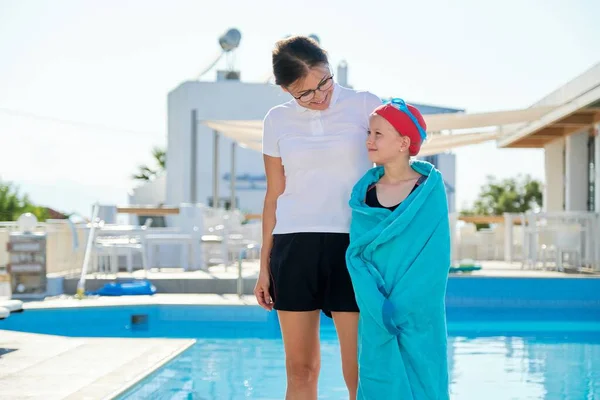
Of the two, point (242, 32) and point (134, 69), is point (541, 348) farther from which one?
point (134, 69)

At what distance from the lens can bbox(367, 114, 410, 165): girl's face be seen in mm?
2311

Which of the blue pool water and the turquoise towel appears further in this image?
the blue pool water

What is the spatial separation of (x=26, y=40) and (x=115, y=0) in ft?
28.8

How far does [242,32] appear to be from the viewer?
2041cm

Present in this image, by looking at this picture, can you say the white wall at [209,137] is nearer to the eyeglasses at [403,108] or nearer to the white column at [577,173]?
the white column at [577,173]

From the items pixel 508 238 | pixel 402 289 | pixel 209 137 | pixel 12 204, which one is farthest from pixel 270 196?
pixel 209 137

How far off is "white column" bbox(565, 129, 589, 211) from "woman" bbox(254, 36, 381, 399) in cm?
1122

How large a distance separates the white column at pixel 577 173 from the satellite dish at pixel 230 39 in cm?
1012

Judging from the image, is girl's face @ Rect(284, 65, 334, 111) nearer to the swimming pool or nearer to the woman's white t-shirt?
the woman's white t-shirt

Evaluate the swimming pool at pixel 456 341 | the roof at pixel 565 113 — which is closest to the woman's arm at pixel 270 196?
the swimming pool at pixel 456 341

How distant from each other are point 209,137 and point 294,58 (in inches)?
838

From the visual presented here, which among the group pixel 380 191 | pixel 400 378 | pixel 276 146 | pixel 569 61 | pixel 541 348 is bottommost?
pixel 541 348

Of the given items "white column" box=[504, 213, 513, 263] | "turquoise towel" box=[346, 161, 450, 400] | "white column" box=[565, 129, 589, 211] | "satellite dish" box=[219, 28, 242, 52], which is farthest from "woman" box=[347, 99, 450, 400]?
"satellite dish" box=[219, 28, 242, 52]

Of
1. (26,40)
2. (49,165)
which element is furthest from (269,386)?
(49,165)
